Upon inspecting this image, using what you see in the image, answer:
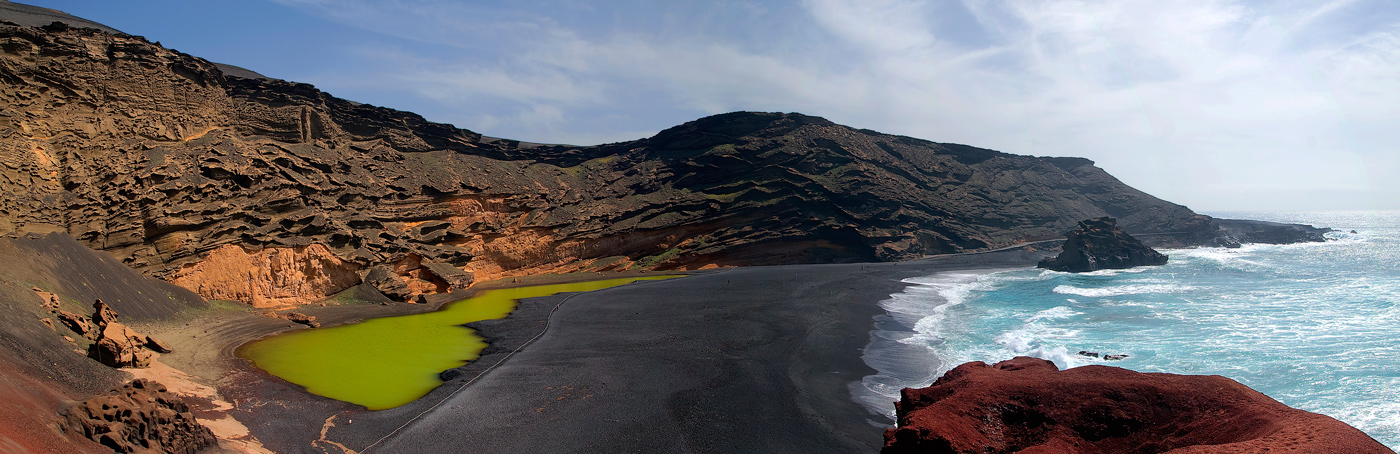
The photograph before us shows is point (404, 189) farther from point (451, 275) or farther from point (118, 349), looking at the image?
point (118, 349)

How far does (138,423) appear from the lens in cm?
875

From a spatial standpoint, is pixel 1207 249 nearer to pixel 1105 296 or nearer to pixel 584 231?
pixel 1105 296

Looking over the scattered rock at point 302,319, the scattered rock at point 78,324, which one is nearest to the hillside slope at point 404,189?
the scattered rock at point 302,319

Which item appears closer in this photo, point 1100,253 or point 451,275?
point 451,275

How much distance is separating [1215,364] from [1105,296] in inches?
666

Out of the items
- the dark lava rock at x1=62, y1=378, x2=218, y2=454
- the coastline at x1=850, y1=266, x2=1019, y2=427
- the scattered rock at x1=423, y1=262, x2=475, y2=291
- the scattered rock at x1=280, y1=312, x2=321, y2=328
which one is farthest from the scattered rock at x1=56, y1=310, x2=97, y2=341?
the scattered rock at x1=423, y1=262, x2=475, y2=291

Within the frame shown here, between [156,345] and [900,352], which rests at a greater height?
[156,345]

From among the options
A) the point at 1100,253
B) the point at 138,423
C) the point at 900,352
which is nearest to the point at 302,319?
the point at 138,423

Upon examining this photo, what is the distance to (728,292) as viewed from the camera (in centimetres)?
3394

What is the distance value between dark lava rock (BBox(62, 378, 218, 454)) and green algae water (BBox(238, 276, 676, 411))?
4.38 m

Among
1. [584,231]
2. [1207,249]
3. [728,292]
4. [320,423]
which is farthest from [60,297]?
[1207,249]

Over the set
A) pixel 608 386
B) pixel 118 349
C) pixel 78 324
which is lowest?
pixel 608 386

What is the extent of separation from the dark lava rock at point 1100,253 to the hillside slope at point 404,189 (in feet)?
46.1

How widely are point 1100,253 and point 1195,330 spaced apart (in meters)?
32.2
